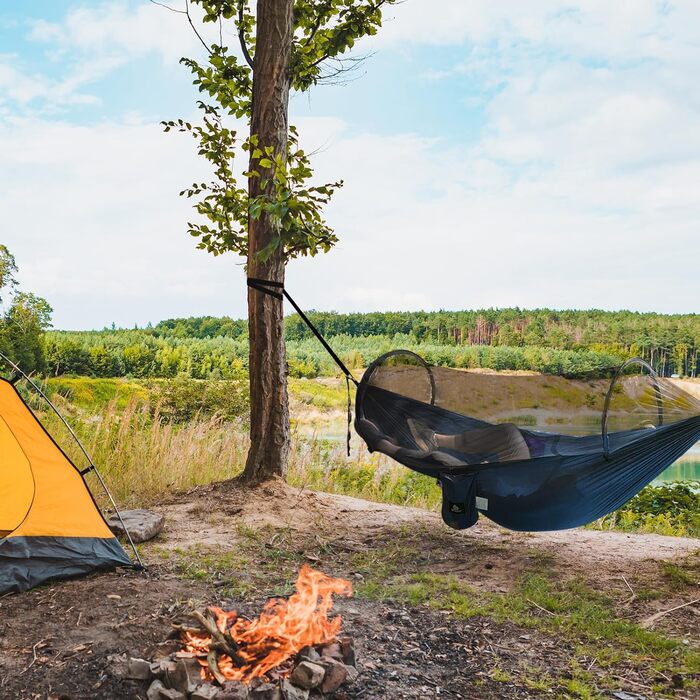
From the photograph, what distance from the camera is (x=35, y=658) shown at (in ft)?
6.95

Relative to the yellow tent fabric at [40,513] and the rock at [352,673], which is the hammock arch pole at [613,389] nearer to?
the rock at [352,673]

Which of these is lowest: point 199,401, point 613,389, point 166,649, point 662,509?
point 662,509

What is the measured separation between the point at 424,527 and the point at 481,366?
668 centimetres

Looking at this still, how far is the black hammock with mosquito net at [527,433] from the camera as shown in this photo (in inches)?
115

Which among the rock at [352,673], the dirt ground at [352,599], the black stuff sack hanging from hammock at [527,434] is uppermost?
the black stuff sack hanging from hammock at [527,434]

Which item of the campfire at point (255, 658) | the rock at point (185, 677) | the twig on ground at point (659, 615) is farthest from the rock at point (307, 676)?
the twig on ground at point (659, 615)

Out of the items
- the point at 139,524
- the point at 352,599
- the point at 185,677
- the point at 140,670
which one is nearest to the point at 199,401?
the point at 139,524

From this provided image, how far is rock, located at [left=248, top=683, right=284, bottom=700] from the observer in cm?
169

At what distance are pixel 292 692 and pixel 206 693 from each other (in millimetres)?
206

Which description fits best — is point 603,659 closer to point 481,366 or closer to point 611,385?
point 611,385

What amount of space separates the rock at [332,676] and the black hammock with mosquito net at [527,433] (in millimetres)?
1319

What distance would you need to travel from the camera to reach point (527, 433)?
3.49 meters

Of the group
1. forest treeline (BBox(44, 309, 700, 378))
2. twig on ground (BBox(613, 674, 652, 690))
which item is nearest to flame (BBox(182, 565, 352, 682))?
twig on ground (BBox(613, 674, 652, 690))

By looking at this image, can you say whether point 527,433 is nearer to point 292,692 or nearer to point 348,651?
point 348,651
